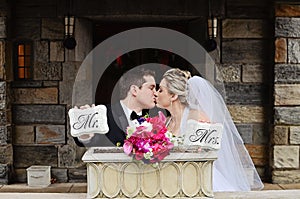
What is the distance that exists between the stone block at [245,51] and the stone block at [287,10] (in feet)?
1.26

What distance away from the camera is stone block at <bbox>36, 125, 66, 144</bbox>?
543 centimetres

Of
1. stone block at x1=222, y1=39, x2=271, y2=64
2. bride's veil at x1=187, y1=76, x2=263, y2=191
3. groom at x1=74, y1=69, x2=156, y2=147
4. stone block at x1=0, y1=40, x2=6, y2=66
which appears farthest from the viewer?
stone block at x1=222, y1=39, x2=271, y2=64

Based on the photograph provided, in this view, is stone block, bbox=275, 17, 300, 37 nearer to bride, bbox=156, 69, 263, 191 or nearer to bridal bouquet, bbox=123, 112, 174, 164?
bride, bbox=156, 69, 263, 191

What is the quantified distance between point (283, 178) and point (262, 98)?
96 centimetres

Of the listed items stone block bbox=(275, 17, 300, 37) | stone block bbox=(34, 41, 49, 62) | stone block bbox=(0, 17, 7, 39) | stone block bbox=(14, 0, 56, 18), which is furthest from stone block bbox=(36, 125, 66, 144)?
stone block bbox=(275, 17, 300, 37)

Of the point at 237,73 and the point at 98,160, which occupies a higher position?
the point at 237,73

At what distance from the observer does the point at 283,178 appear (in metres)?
5.38

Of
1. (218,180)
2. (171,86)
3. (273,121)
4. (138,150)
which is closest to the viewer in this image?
(138,150)

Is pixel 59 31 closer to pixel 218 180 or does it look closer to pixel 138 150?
pixel 218 180

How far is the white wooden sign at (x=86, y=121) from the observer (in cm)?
213

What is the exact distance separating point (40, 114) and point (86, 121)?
3431 mm

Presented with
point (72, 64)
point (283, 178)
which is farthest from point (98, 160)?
point (283, 178)

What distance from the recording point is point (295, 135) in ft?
17.6

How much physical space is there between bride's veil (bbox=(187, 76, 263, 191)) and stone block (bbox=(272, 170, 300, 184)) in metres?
1.51
